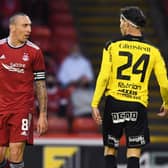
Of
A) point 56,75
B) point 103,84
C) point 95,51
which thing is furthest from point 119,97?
point 95,51

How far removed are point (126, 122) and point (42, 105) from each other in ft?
3.09

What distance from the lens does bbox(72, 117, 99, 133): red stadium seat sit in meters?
14.7

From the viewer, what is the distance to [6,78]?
1012cm

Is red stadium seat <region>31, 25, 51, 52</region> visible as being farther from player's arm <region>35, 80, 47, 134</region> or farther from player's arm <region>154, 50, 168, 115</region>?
player's arm <region>154, 50, 168, 115</region>

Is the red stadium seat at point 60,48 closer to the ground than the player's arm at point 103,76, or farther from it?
farther from it

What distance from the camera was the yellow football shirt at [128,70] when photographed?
998 cm

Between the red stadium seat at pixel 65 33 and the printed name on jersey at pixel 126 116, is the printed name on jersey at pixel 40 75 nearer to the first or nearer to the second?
the printed name on jersey at pixel 126 116

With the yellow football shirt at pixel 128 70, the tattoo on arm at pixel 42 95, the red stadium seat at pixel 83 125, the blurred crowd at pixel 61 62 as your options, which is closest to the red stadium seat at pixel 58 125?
Result: the blurred crowd at pixel 61 62

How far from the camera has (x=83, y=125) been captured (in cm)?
1474

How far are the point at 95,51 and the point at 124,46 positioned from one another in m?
7.20

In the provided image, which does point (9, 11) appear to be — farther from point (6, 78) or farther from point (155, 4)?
point (6, 78)

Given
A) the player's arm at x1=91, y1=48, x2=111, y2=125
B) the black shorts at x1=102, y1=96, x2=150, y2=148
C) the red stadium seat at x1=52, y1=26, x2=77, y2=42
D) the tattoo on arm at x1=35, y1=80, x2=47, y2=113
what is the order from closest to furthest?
the player's arm at x1=91, y1=48, x2=111, y2=125 → the black shorts at x1=102, y1=96, x2=150, y2=148 → the tattoo on arm at x1=35, y1=80, x2=47, y2=113 → the red stadium seat at x1=52, y1=26, x2=77, y2=42

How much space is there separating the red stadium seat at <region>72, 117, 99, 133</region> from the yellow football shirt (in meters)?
4.64

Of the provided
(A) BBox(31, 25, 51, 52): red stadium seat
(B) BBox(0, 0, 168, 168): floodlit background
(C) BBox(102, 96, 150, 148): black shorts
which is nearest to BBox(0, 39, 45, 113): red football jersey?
(C) BBox(102, 96, 150, 148): black shorts
